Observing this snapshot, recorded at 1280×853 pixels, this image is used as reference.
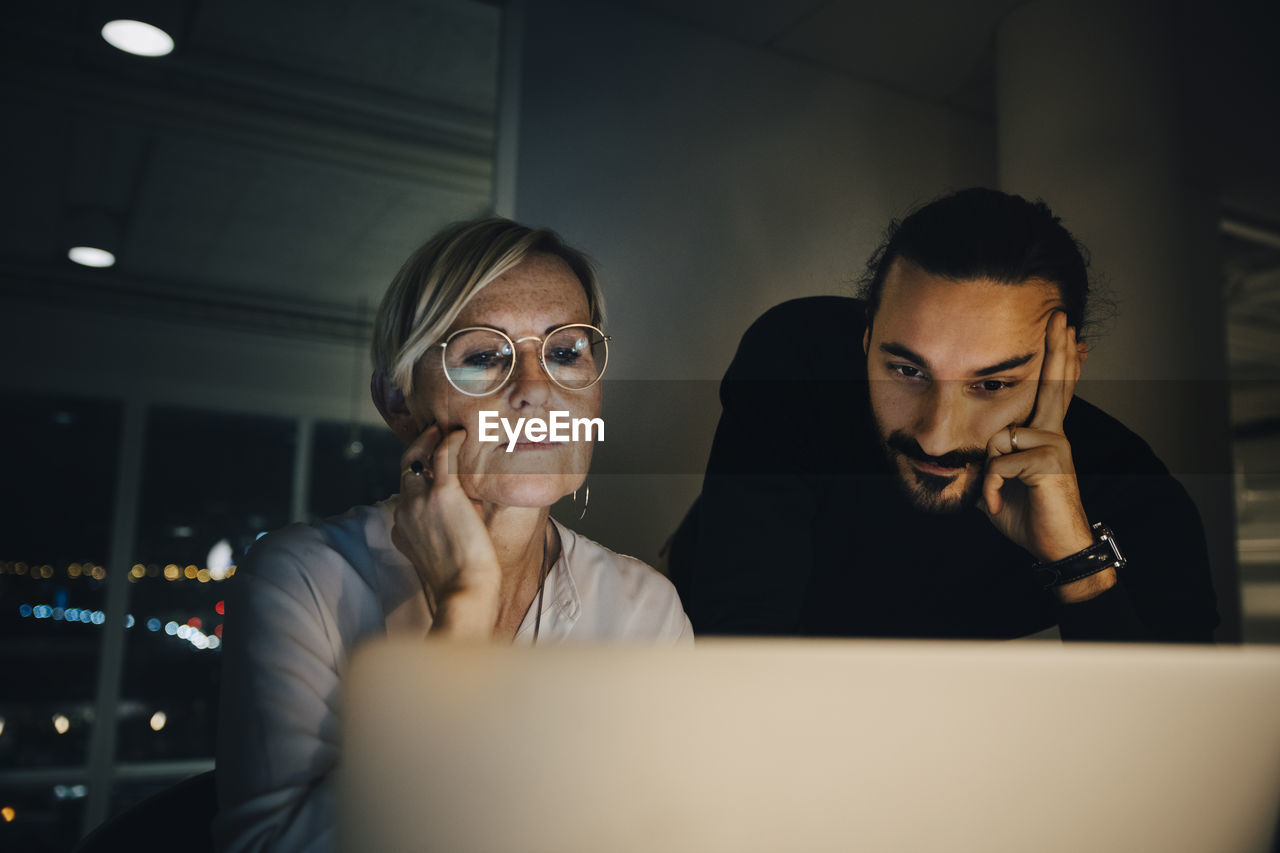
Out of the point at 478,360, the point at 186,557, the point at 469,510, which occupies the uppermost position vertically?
→ the point at 478,360

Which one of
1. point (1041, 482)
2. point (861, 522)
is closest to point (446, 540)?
point (861, 522)

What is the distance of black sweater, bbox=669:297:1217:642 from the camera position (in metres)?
1.60

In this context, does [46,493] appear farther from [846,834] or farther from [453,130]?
[846,834]

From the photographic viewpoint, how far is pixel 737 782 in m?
0.50

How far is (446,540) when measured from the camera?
1.35 meters

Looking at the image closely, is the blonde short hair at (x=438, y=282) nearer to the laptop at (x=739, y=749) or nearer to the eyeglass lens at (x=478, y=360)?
the eyeglass lens at (x=478, y=360)

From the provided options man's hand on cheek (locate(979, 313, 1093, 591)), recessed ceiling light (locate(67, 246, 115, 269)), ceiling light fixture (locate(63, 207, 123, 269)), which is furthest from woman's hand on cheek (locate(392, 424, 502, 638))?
recessed ceiling light (locate(67, 246, 115, 269))

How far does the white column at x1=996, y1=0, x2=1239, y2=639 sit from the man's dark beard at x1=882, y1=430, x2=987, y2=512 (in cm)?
28

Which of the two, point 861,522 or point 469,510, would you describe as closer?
point 469,510

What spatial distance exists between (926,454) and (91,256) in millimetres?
4424

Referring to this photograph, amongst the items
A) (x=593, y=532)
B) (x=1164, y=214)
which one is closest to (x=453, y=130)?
(x=593, y=532)

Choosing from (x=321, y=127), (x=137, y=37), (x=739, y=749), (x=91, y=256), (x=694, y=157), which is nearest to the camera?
(x=739, y=749)

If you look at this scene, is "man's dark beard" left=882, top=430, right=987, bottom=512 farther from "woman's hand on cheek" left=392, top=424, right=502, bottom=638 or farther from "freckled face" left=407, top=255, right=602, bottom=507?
"woman's hand on cheek" left=392, top=424, right=502, bottom=638

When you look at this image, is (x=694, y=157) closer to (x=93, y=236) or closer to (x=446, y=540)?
(x=446, y=540)
